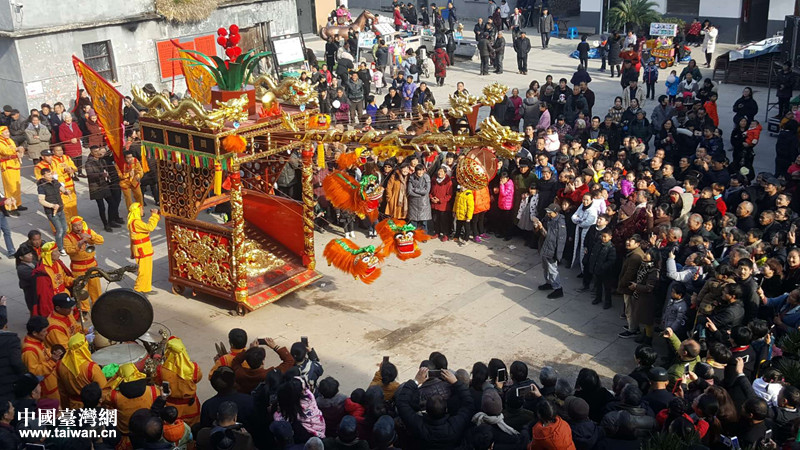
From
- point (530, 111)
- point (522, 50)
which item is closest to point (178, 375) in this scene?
point (530, 111)

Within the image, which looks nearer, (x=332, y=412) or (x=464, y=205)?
(x=332, y=412)

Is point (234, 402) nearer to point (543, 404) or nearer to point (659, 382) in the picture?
point (543, 404)

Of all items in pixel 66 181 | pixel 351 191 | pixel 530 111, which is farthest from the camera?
pixel 530 111

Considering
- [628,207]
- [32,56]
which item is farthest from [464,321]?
[32,56]

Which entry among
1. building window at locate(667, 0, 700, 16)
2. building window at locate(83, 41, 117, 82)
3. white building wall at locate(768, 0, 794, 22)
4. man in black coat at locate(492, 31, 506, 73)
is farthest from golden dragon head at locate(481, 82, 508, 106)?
building window at locate(667, 0, 700, 16)

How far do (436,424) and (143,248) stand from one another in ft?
22.6

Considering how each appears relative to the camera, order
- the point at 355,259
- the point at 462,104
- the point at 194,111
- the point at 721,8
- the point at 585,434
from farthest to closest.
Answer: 1. the point at 721,8
2. the point at 355,259
3. the point at 194,111
4. the point at 462,104
5. the point at 585,434

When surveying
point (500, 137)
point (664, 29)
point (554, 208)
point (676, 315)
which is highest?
point (664, 29)

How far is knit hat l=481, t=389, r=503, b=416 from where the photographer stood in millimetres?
7180

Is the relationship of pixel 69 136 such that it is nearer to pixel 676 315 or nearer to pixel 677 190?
pixel 677 190

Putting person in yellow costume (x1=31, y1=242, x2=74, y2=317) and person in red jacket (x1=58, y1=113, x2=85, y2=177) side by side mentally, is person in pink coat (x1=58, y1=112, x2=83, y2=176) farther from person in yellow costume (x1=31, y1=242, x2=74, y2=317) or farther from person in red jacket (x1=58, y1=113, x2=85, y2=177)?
person in yellow costume (x1=31, y1=242, x2=74, y2=317)

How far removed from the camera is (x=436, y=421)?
7102 millimetres

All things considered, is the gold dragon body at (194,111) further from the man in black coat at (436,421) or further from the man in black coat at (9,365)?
the man in black coat at (436,421)

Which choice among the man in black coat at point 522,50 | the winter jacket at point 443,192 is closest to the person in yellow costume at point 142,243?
the winter jacket at point 443,192
